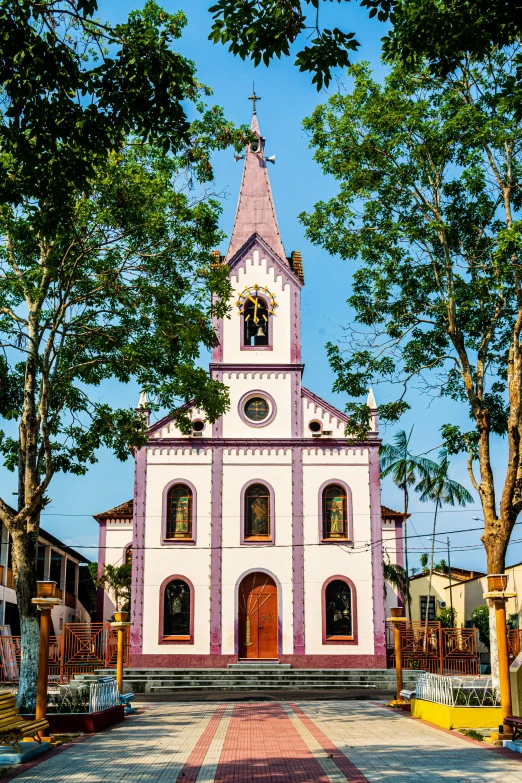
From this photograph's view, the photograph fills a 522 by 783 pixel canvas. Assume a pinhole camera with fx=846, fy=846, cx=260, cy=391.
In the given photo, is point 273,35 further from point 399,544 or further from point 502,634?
point 399,544

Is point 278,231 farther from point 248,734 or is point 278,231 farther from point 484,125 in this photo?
point 248,734

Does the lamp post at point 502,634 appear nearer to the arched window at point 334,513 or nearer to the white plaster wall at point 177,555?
the arched window at point 334,513

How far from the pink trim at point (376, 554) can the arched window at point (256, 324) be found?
5.69 metres

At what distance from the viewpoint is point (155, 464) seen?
96.9ft

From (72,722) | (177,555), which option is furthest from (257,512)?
(72,722)

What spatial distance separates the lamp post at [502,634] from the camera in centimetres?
1358

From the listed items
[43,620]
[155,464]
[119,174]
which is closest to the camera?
[43,620]

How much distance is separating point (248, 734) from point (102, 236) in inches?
398

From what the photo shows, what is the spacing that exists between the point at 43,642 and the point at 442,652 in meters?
15.7

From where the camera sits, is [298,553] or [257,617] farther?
[298,553]

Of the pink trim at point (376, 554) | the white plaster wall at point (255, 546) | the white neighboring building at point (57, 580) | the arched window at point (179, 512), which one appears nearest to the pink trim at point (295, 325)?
the white plaster wall at point (255, 546)

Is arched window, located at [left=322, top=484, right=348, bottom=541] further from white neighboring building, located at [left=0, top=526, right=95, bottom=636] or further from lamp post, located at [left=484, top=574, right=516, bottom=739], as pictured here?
lamp post, located at [left=484, top=574, right=516, bottom=739]

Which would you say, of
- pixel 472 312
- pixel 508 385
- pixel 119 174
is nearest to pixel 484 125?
pixel 472 312

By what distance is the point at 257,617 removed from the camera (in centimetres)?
2842
